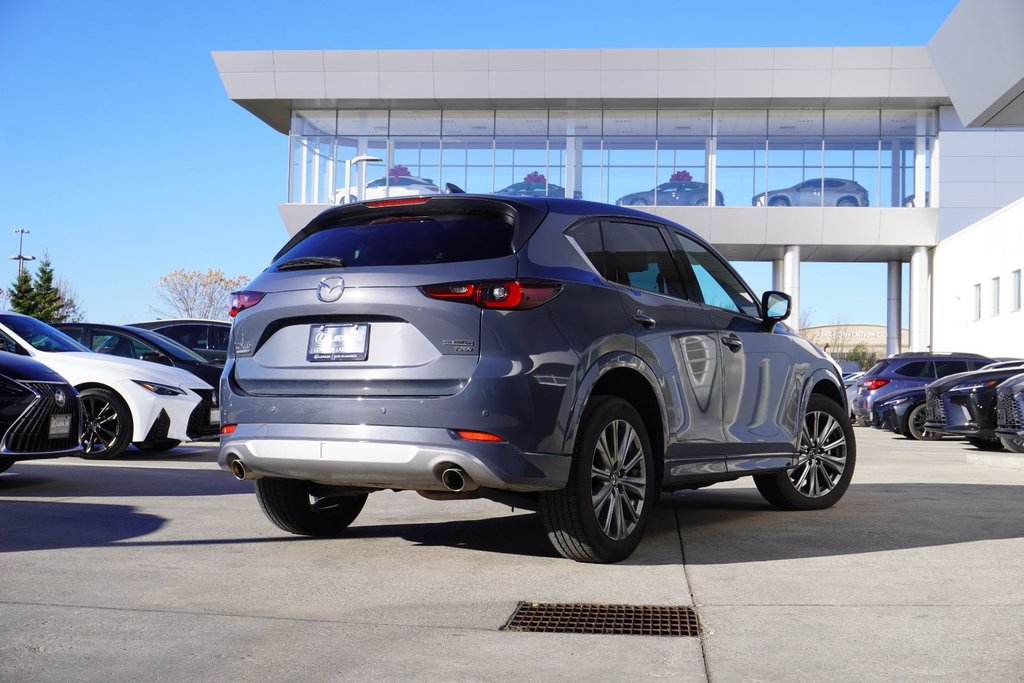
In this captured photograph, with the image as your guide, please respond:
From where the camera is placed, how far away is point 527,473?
5309mm

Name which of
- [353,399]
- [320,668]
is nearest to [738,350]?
[353,399]

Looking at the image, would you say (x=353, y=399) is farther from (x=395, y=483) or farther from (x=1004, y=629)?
(x=1004, y=629)

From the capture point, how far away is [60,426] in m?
9.09

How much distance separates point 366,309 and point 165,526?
2426 millimetres

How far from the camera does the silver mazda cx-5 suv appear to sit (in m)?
5.33

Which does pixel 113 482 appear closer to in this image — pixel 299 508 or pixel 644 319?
pixel 299 508

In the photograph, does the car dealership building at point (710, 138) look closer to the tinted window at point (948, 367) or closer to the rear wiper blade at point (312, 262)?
the tinted window at point (948, 367)

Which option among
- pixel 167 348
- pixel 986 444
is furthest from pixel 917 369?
pixel 167 348

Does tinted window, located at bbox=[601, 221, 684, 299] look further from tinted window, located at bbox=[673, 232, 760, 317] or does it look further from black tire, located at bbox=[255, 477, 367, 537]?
black tire, located at bbox=[255, 477, 367, 537]

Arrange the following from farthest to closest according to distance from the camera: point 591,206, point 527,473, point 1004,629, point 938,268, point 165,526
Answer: point 938,268 → point 165,526 → point 591,206 → point 527,473 → point 1004,629

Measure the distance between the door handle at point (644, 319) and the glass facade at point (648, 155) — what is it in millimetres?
35980

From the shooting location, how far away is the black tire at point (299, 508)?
656 centimetres

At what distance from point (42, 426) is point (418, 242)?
4.58 meters

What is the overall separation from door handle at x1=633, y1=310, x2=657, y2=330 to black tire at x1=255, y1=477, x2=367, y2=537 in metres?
2.00
